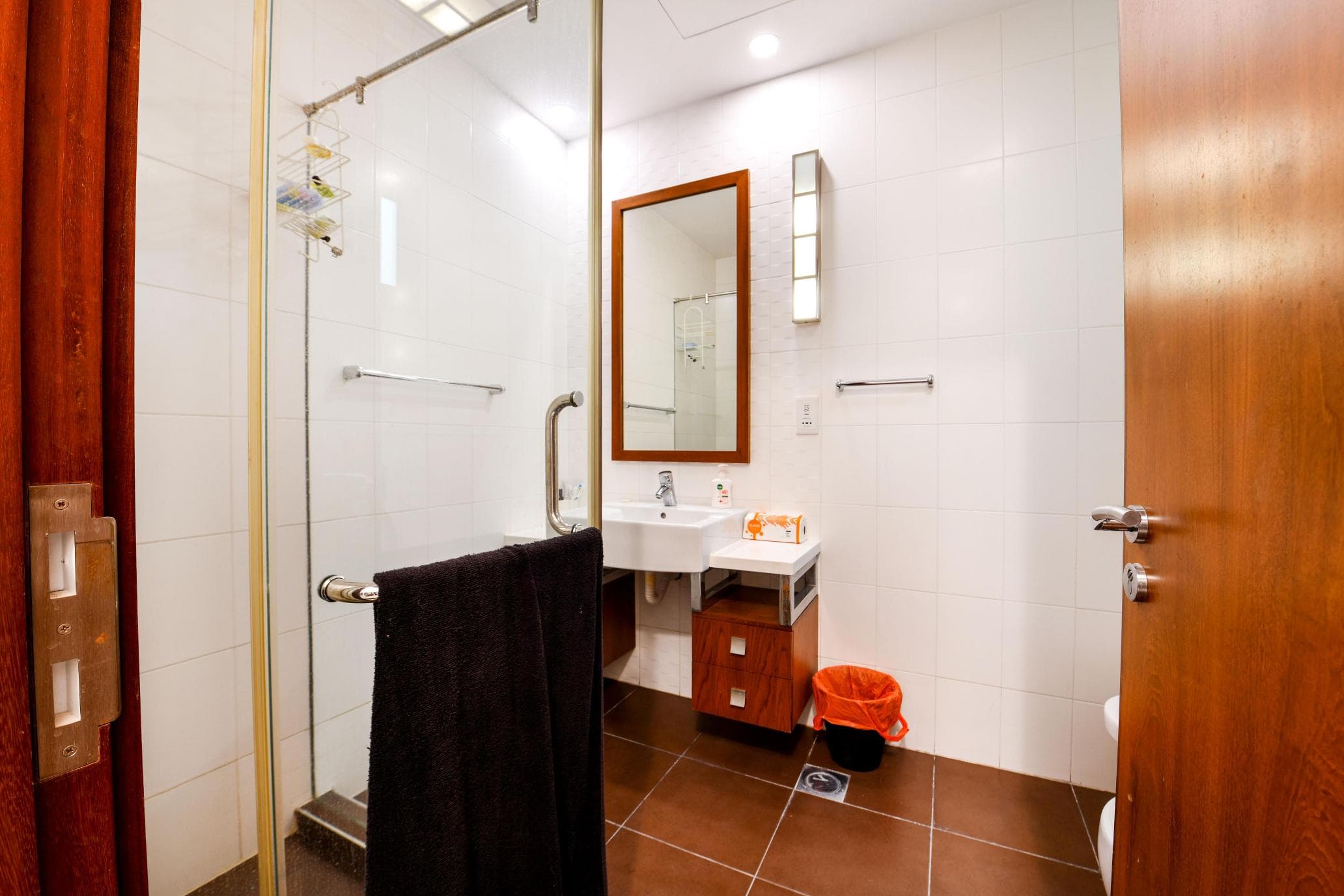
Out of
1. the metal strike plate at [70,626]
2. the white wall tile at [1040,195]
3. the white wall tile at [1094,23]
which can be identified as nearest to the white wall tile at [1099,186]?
the white wall tile at [1040,195]

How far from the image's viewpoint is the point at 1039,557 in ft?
5.93

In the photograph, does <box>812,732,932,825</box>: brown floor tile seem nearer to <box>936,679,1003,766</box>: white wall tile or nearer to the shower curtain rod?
<box>936,679,1003,766</box>: white wall tile

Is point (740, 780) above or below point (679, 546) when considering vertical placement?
below

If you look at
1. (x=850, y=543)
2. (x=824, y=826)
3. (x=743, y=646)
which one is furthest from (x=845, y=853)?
(x=850, y=543)

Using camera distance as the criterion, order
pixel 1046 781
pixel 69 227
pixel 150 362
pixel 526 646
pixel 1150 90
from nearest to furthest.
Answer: pixel 69 227, pixel 1150 90, pixel 526 646, pixel 150 362, pixel 1046 781

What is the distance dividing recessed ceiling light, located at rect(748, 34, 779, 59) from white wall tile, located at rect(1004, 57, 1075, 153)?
2.67 feet

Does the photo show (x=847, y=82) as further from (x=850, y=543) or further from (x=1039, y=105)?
(x=850, y=543)

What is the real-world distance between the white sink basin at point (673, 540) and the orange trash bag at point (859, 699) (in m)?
0.63

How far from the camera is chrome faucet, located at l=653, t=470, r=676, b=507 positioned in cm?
233

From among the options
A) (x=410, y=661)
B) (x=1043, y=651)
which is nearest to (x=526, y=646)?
(x=410, y=661)

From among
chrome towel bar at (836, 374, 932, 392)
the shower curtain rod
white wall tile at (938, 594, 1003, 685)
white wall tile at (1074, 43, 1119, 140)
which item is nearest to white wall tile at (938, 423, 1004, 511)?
chrome towel bar at (836, 374, 932, 392)

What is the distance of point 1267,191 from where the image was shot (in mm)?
501

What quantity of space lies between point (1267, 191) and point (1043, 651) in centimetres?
175

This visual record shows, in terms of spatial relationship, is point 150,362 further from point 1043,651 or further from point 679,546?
Answer: point 1043,651
